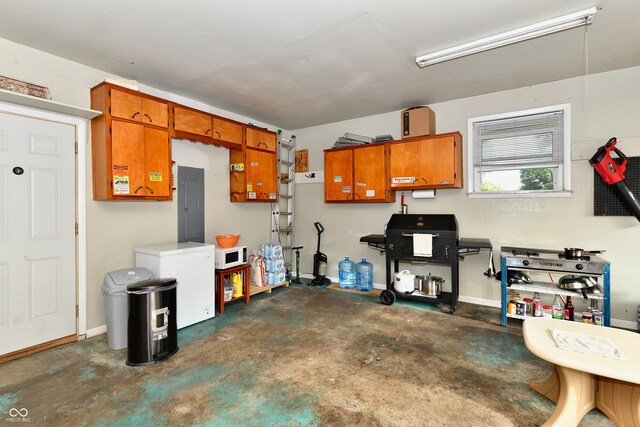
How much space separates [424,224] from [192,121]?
11.4 feet

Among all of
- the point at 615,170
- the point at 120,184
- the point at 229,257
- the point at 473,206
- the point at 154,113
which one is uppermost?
the point at 154,113

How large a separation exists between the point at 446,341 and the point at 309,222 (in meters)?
3.36

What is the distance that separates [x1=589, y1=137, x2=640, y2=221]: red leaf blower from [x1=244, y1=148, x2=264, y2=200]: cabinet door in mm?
4464

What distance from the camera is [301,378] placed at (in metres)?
2.45

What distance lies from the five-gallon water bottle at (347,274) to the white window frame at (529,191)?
2.23 m

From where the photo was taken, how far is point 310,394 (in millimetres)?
2240

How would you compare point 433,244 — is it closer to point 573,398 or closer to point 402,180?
point 402,180

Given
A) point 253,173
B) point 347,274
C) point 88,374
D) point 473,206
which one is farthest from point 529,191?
point 88,374

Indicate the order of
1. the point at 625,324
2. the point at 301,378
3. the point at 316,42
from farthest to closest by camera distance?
the point at 625,324
the point at 316,42
the point at 301,378

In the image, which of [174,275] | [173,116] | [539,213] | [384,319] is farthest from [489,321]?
[173,116]

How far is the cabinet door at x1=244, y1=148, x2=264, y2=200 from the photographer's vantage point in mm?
4715

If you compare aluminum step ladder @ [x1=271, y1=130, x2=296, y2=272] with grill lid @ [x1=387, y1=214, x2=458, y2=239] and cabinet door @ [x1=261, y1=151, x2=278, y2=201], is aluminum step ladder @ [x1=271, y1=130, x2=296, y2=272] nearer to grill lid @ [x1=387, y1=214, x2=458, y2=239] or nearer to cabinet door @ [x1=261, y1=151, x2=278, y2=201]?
cabinet door @ [x1=261, y1=151, x2=278, y2=201]

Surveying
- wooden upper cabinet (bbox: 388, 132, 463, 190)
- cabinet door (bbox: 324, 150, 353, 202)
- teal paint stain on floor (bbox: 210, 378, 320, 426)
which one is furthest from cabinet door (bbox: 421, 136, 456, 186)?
teal paint stain on floor (bbox: 210, 378, 320, 426)

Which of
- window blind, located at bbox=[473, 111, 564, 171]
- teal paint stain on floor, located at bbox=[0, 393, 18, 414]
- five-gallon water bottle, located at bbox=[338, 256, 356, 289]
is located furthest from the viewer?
five-gallon water bottle, located at bbox=[338, 256, 356, 289]
